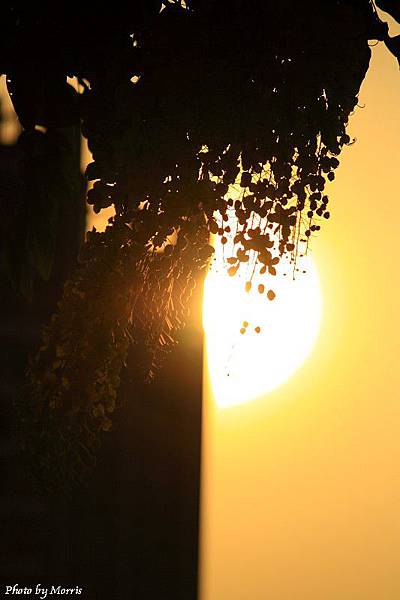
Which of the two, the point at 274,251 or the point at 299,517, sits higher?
the point at 299,517

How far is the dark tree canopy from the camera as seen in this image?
3.08 ft

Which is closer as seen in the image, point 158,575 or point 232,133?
point 232,133

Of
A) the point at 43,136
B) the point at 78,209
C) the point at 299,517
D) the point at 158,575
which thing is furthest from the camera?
the point at 158,575

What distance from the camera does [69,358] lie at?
0.97 meters

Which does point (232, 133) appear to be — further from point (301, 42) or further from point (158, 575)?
point (158, 575)

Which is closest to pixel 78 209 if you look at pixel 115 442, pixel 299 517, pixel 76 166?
pixel 76 166

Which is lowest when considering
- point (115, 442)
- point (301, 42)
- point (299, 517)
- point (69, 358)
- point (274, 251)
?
point (69, 358)

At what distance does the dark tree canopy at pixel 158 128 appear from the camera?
0.94 m

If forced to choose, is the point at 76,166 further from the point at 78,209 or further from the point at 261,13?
the point at 261,13

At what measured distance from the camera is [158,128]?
947 mm

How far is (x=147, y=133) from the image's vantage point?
3.11 feet

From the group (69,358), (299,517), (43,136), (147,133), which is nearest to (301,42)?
(147,133)

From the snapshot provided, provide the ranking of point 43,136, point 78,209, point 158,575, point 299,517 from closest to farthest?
point 43,136, point 78,209, point 299,517, point 158,575

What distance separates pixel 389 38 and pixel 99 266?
0.43 meters
